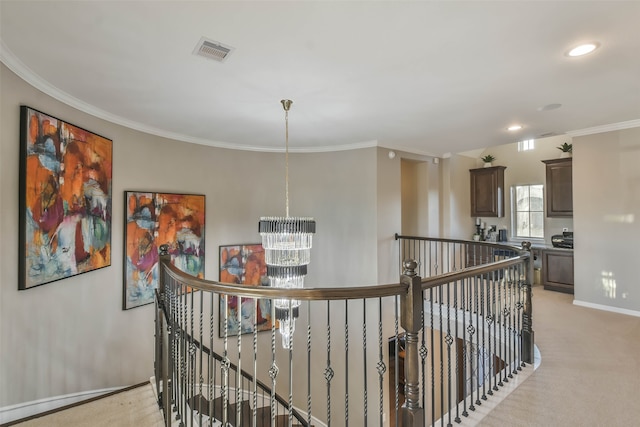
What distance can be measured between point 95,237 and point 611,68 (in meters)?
5.17

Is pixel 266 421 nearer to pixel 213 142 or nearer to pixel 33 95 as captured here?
pixel 213 142

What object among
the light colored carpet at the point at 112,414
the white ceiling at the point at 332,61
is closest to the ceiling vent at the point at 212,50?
the white ceiling at the point at 332,61

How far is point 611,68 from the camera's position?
8.68 ft

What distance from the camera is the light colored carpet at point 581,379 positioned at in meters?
2.27

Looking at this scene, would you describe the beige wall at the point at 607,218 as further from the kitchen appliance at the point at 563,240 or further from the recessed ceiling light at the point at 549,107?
the recessed ceiling light at the point at 549,107

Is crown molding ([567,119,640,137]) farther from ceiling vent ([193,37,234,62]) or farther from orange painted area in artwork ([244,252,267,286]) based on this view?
orange painted area in artwork ([244,252,267,286])

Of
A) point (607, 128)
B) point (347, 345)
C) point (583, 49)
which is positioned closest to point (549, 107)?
point (583, 49)

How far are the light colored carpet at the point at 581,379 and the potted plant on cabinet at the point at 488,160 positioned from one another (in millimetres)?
4111

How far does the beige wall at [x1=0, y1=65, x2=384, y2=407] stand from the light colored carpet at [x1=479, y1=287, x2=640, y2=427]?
2.43 meters

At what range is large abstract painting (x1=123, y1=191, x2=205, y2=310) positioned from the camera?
394 cm

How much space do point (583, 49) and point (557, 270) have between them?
4.99m

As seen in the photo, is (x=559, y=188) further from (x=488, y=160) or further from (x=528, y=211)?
(x=488, y=160)

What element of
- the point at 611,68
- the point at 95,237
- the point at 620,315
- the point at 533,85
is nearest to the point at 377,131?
the point at 533,85

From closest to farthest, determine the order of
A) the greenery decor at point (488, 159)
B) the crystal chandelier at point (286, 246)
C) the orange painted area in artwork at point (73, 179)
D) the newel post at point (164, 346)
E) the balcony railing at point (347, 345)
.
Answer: the balcony railing at point (347, 345) < the newel post at point (164, 346) < the orange painted area in artwork at point (73, 179) < the crystal chandelier at point (286, 246) < the greenery decor at point (488, 159)
